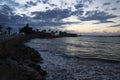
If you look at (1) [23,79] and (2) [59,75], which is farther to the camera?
(2) [59,75]

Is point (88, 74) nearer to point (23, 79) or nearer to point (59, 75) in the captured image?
point (59, 75)

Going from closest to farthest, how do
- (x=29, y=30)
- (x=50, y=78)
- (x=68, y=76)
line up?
(x=50, y=78), (x=68, y=76), (x=29, y=30)

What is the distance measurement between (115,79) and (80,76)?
284cm

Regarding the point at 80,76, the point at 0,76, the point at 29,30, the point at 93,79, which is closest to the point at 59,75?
the point at 80,76

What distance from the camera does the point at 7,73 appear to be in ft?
33.4

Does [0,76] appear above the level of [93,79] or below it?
above

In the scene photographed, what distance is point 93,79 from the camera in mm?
13781

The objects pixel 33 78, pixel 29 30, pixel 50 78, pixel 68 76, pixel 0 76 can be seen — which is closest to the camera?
pixel 0 76

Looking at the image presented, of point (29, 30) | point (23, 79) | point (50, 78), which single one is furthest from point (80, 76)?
point (29, 30)

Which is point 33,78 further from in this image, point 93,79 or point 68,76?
point 93,79

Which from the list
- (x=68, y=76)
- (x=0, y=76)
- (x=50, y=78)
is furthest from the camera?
(x=68, y=76)

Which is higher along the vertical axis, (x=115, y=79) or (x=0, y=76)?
(x=0, y=76)

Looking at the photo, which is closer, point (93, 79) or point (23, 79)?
point (23, 79)

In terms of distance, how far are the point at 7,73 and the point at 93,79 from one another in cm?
693
